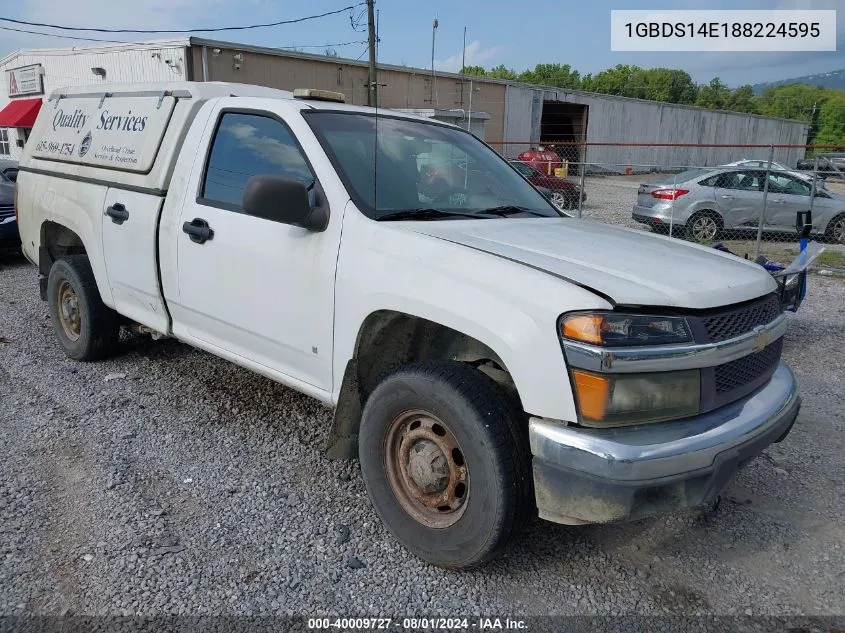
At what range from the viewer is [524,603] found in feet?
8.78

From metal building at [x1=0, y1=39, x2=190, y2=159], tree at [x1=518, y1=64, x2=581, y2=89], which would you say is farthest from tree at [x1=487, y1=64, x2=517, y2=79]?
metal building at [x1=0, y1=39, x2=190, y2=159]

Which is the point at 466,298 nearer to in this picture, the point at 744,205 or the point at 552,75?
the point at 744,205

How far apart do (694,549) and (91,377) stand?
4.18 meters

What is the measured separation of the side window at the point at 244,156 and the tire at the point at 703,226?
10.1 metres

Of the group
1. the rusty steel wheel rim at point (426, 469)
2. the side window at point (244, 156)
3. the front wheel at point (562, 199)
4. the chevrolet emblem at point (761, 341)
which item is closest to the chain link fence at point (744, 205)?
the front wheel at point (562, 199)

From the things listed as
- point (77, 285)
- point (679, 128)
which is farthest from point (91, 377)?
point (679, 128)

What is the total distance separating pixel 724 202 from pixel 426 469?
1095 centimetres

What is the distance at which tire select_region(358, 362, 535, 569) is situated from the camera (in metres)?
2.53

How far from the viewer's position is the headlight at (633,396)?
2322 millimetres

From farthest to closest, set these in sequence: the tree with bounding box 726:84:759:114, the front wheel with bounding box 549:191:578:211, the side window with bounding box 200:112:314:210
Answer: the tree with bounding box 726:84:759:114 < the front wheel with bounding box 549:191:578:211 < the side window with bounding box 200:112:314:210

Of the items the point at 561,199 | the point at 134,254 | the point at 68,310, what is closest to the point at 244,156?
the point at 134,254

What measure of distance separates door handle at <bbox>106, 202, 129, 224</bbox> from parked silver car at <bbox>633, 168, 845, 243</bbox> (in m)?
9.85

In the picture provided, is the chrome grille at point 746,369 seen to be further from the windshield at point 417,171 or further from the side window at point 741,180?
the side window at point 741,180

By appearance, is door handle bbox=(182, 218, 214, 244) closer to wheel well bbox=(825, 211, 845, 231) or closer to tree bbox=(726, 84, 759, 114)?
wheel well bbox=(825, 211, 845, 231)
